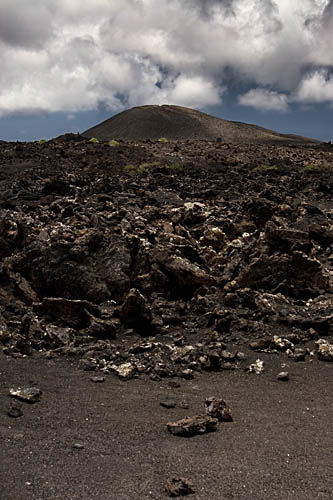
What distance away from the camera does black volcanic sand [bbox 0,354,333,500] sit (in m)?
3.71

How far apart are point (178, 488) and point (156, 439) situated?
99 centimetres

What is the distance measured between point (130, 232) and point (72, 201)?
→ 11.0 ft

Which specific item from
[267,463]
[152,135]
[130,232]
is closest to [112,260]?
[130,232]

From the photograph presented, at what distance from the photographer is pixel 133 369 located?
251 inches

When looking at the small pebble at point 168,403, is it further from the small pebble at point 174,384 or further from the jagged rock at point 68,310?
the jagged rock at point 68,310

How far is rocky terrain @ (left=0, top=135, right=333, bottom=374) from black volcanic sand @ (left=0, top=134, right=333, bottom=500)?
33 millimetres

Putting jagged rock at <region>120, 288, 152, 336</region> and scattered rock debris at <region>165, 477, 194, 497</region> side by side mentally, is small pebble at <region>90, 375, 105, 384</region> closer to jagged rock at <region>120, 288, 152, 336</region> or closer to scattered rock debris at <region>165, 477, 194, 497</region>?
jagged rock at <region>120, 288, 152, 336</region>

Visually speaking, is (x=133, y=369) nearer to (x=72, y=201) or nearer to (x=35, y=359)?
(x=35, y=359)

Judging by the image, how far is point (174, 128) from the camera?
228ft

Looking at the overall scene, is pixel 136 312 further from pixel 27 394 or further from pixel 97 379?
pixel 27 394

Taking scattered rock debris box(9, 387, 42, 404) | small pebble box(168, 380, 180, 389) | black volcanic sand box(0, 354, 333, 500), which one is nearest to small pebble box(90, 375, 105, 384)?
black volcanic sand box(0, 354, 333, 500)

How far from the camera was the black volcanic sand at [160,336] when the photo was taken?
13.2ft

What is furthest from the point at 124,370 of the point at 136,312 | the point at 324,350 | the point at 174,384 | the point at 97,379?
the point at 324,350

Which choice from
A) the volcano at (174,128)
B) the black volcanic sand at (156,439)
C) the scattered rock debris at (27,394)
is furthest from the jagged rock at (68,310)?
the volcano at (174,128)
